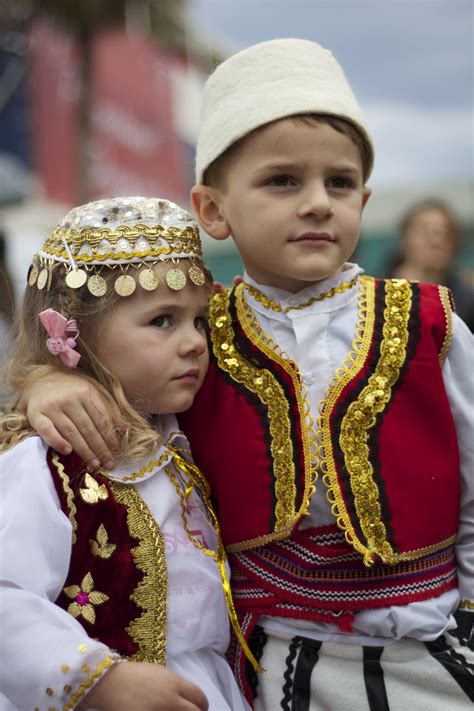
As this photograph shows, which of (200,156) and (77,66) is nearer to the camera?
(200,156)

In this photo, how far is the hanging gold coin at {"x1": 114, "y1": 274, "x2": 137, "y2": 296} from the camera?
167 centimetres

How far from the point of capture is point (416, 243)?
462cm

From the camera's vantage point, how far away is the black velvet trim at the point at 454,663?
161 centimetres

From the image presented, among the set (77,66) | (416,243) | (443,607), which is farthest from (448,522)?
(77,66)

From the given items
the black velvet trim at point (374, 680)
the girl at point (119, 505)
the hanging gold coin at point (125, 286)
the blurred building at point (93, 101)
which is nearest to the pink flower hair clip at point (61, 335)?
the girl at point (119, 505)

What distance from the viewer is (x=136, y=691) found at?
1.42 meters

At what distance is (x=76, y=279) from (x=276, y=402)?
48cm

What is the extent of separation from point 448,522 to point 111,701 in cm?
76

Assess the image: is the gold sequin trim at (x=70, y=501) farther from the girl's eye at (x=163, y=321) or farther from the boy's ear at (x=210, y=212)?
the boy's ear at (x=210, y=212)

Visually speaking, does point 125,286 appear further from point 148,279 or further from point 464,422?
point 464,422

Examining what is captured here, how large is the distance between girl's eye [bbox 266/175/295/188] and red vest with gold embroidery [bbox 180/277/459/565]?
317mm

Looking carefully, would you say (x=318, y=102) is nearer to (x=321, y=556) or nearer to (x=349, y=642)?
(x=321, y=556)

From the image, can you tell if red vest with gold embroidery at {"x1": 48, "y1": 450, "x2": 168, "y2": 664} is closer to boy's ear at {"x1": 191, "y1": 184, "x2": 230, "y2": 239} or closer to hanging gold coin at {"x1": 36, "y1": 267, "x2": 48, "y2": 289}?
hanging gold coin at {"x1": 36, "y1": 267, "x2": 48, "y2": 289}

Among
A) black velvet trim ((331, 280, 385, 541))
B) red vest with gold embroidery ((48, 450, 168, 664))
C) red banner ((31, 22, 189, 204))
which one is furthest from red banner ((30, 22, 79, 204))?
red vest with gold embroidery ((48, 450, 168, 664))
